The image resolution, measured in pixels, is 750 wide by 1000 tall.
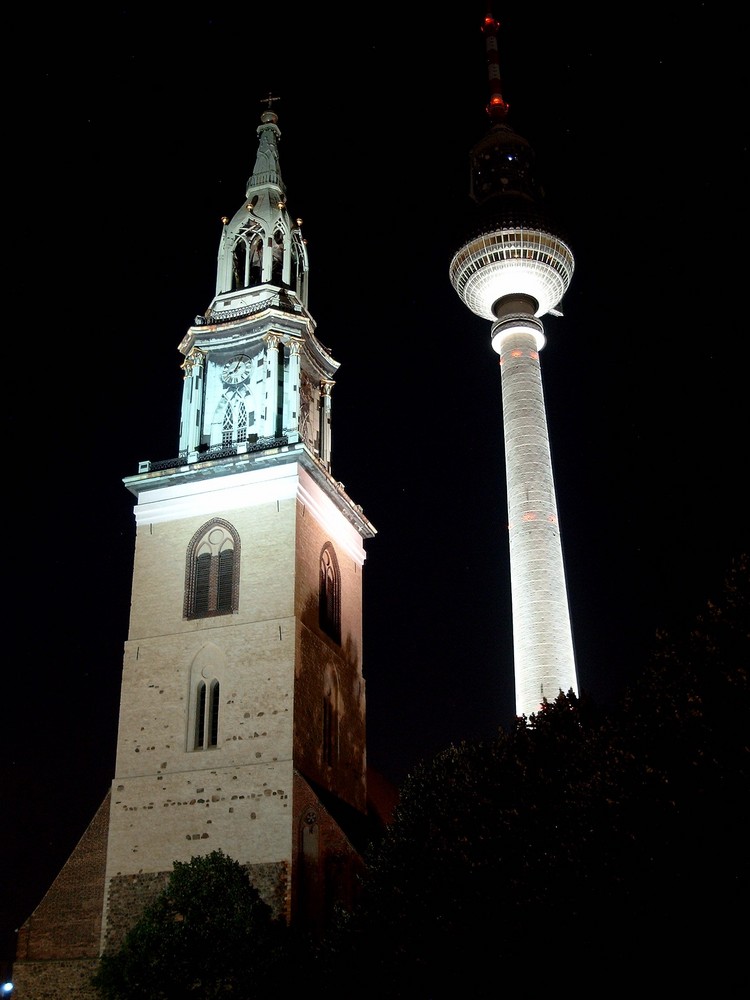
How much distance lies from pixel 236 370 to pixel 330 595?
1024cm

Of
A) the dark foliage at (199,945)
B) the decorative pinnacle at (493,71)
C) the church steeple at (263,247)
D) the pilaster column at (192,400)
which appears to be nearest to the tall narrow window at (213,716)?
the dark foliage at (199,945)

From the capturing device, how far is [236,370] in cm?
4288

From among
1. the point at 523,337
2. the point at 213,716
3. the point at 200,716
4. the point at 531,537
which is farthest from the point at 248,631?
the point at 523,337

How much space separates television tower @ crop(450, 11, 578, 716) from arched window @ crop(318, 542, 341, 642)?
10314 mm

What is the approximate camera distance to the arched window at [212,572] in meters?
36.9

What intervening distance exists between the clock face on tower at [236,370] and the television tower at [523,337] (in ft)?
49.7

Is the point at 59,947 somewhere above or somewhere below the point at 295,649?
below

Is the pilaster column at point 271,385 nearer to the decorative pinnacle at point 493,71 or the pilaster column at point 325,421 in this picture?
the pilaster column at point 325,421

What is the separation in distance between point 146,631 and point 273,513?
20.2 feet

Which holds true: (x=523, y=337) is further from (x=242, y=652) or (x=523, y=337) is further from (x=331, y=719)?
(x=242, y=652)

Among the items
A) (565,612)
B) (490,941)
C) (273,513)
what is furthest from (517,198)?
(490,941)

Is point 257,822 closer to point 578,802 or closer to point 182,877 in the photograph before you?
point 182,877

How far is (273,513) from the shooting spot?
37750 mm

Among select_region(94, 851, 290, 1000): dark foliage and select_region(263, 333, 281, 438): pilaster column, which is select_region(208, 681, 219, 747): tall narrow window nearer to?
select_region(94, 851, 290, 1000): dark foliage
